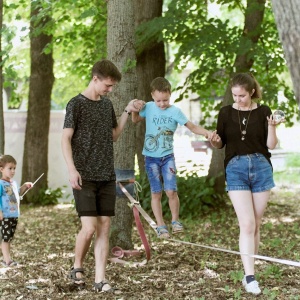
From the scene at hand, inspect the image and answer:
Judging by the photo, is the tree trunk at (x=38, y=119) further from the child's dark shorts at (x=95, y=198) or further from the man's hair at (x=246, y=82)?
the man's hair at (x=246, y=82)

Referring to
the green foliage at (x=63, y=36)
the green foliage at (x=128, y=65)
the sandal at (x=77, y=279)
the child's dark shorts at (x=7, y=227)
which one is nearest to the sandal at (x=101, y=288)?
the sandal at (x=77, y=279)

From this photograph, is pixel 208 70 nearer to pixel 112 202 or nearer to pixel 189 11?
pixel 189 11

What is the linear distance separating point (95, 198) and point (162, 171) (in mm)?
1174

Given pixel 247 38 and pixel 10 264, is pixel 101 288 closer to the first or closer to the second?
pixel 10 264

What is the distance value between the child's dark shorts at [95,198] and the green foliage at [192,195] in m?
6.19

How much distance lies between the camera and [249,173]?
6285mm

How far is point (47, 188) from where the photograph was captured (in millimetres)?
17250

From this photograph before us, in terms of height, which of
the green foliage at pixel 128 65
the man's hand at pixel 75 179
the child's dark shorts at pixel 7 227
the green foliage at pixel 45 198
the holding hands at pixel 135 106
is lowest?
the green foliage at pixel 45 198

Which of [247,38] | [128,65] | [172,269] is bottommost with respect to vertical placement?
[172,269]

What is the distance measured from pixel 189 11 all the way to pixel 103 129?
686 centimetres

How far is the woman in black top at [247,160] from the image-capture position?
627 cm

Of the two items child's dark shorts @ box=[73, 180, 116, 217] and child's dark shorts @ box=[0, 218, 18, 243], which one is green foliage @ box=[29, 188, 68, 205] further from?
child's dark shorts @ box=[73, 180, 116, 217]

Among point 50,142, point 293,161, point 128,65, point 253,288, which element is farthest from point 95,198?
point 293,161


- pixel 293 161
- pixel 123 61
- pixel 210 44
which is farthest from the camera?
pixel 293 161
